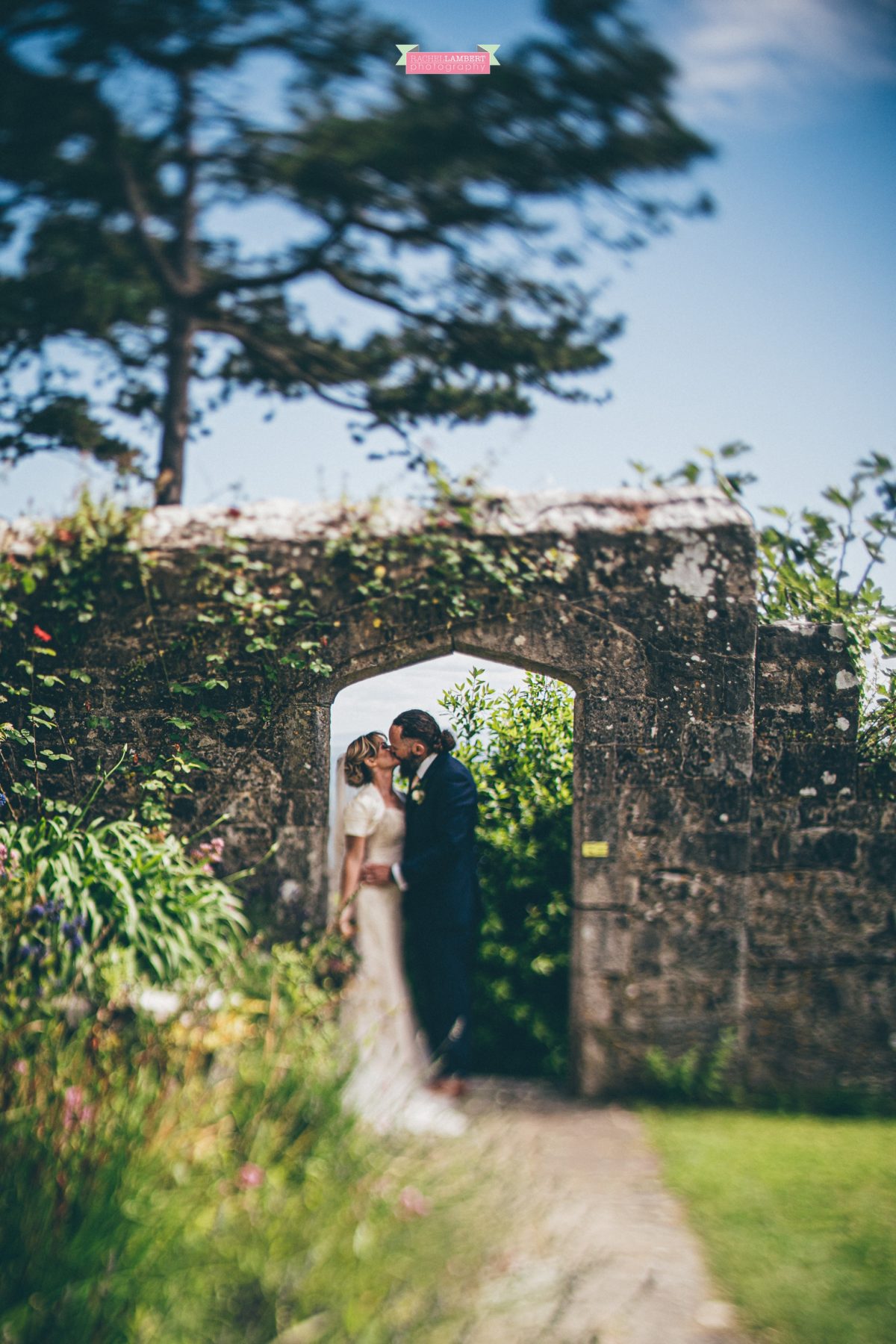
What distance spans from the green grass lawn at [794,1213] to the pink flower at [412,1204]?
1177mm

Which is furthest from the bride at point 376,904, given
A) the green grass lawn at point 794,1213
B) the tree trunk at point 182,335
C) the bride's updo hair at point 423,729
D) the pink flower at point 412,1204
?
the tree trunk at point 182,335

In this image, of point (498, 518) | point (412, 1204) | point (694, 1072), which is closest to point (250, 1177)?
point (412, 1204)

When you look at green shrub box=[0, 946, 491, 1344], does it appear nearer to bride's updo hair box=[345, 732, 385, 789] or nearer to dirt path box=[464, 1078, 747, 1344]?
dirt path box=[464, 1078, 747, 1344]

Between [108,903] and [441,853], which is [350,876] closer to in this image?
[441,853]

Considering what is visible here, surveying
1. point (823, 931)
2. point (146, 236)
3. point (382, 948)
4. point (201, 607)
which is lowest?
point (382, 948)

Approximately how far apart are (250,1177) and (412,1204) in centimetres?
41

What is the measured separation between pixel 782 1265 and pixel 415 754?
286cm

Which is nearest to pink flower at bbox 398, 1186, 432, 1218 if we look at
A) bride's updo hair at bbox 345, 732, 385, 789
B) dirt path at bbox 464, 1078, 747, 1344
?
dirt path at bbox 464, 1078, 747, 1344

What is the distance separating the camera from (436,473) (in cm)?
496

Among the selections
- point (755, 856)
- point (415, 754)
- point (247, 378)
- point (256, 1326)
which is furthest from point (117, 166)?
point (256, 1326)

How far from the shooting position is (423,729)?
205 inches

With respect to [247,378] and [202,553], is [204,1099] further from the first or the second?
[247,378]

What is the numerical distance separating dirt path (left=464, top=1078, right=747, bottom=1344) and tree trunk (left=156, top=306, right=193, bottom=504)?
6852mm

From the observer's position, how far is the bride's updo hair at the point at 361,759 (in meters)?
5.06
